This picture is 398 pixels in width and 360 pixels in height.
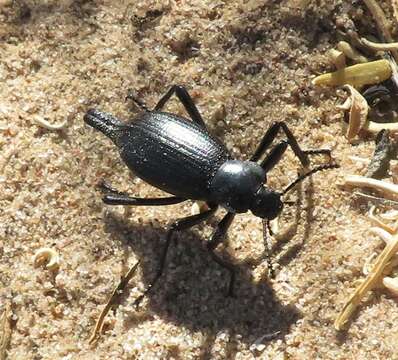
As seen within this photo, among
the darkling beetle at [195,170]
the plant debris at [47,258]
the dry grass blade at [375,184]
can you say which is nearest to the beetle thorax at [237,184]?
the darkling beetle at [195,170]

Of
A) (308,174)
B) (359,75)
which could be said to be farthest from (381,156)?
(359,75)

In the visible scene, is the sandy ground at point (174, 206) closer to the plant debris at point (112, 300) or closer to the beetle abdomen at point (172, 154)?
the plant debris at point (112, 300)

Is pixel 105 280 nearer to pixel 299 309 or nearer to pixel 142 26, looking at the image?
pixel 299 309

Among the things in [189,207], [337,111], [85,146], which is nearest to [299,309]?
[189,207]

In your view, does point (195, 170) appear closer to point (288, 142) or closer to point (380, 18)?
point (288, 142)

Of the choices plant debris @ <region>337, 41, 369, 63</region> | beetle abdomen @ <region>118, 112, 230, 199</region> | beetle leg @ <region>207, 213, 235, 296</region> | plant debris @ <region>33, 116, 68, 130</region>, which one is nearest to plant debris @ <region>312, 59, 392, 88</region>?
plant debris @ <region>337, 41, 369, 63</region>
